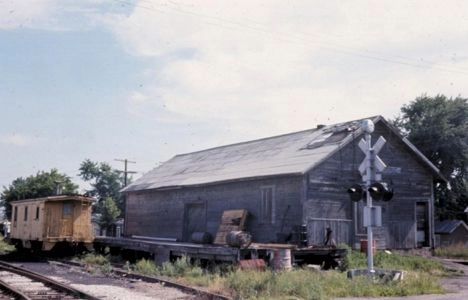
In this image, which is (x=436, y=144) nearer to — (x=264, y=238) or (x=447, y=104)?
(x=447, y=104)

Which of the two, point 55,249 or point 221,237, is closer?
point 221,237

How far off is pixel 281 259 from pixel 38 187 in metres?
44.6

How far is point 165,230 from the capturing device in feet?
101

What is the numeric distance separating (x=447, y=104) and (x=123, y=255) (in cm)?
3424

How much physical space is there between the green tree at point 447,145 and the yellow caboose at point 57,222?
29.7m

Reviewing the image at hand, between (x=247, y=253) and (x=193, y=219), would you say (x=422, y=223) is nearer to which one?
(x=193, y=219)

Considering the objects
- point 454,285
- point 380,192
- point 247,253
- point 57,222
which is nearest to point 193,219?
point 57,222

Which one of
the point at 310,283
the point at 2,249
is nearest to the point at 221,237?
the point at 310,283

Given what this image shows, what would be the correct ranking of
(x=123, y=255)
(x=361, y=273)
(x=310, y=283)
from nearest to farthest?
(x=310, y=283), (x=361, y=273), (x=123, y=255)

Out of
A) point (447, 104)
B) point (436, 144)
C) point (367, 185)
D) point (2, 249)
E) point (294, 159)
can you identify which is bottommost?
point (2, 249)

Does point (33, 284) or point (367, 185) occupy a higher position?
point (367, 185)

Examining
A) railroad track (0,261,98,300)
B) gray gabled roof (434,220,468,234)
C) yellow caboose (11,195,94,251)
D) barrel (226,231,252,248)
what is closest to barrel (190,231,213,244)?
yellow caboose (11,195,94,251)

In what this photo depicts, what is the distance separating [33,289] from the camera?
49.7 ft

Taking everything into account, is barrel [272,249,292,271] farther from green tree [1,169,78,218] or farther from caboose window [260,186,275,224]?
green tree [1,169,78,218]
